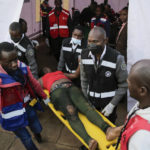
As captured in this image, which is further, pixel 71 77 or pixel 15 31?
pixel 71 77

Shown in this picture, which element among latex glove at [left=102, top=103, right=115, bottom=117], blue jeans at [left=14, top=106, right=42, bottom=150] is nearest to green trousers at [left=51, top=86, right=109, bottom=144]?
latex glove at [left=102, top=103, right=115, bottom=117]

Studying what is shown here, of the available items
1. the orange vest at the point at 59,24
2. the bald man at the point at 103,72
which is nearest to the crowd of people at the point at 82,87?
the bald man at the point at 103,72

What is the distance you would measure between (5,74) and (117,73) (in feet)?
3.92

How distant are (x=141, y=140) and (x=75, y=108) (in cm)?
167

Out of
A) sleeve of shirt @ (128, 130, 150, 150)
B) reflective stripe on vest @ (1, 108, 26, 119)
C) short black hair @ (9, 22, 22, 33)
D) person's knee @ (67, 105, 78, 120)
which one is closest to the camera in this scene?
sleeve of shirt @ (128, 130, 150, 150)

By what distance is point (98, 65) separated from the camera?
2.09 m

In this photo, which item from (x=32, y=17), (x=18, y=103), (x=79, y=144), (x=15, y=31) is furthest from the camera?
(x=32, y=17)

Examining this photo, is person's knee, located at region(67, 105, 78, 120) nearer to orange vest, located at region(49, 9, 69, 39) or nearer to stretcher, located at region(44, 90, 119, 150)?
stretcher, located at region(44, 90, 119, 150)

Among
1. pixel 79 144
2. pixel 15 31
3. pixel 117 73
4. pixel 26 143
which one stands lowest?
pixel 79 144

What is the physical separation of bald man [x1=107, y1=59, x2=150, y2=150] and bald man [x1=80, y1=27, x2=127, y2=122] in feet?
3.09

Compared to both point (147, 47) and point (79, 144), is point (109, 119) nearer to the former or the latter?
point (79, 144)

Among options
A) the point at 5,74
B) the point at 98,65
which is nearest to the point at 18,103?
the point at 5,74

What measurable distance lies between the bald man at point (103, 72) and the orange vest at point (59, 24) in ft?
8.01

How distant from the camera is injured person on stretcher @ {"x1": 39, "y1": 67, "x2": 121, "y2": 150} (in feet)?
7.37
